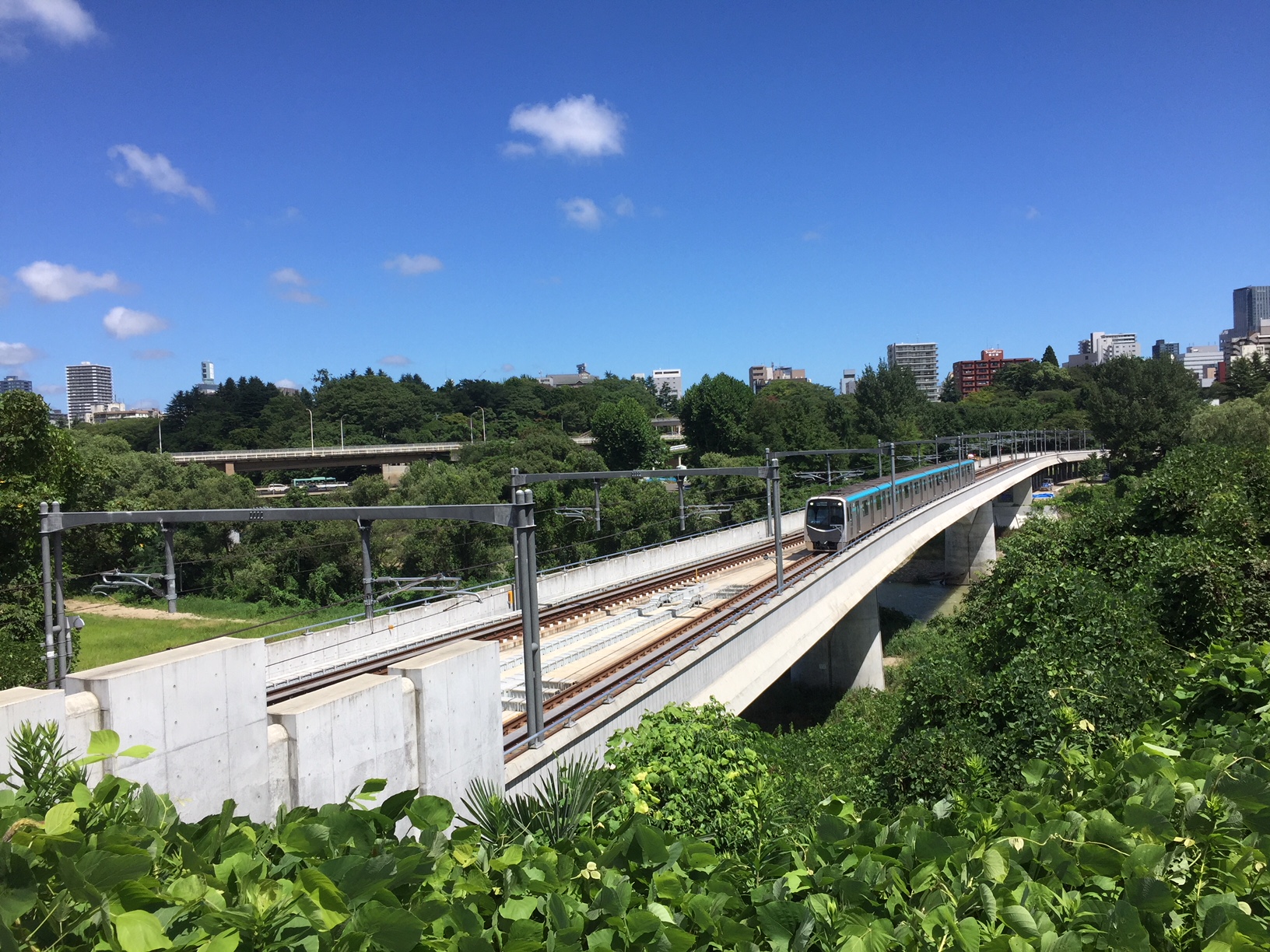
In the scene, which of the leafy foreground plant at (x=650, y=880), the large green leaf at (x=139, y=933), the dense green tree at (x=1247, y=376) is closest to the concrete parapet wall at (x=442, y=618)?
the leafy foreground plant at (x=650, y=880)

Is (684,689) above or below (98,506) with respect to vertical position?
below

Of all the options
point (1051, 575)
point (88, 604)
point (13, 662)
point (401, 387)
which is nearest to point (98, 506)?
point (88, 604)

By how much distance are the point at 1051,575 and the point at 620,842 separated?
12.9 metres

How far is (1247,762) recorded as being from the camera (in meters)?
4.37

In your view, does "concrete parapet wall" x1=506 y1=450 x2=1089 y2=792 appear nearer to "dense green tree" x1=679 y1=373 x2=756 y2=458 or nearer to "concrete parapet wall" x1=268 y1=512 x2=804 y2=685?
"concrete parapet wall" x1=268 y1=512 x2=804 y2=685

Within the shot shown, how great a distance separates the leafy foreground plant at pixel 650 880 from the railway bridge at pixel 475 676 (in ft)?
13.1

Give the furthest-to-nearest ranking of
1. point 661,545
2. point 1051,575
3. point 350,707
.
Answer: point 661,545 → point 1051,575 → point 350,707

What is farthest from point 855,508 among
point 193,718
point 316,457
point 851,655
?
point 316,457

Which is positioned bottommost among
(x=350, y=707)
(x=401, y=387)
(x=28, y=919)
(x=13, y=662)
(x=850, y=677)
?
(x=850, y=677)

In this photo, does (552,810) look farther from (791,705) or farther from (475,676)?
(791,705)

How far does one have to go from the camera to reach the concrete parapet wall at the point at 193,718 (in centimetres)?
700

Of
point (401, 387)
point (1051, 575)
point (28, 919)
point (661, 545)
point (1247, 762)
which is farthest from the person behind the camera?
point (401, 387)

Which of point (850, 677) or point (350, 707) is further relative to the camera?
point (850, 677)

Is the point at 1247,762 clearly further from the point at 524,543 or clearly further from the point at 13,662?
the point at 13,662
